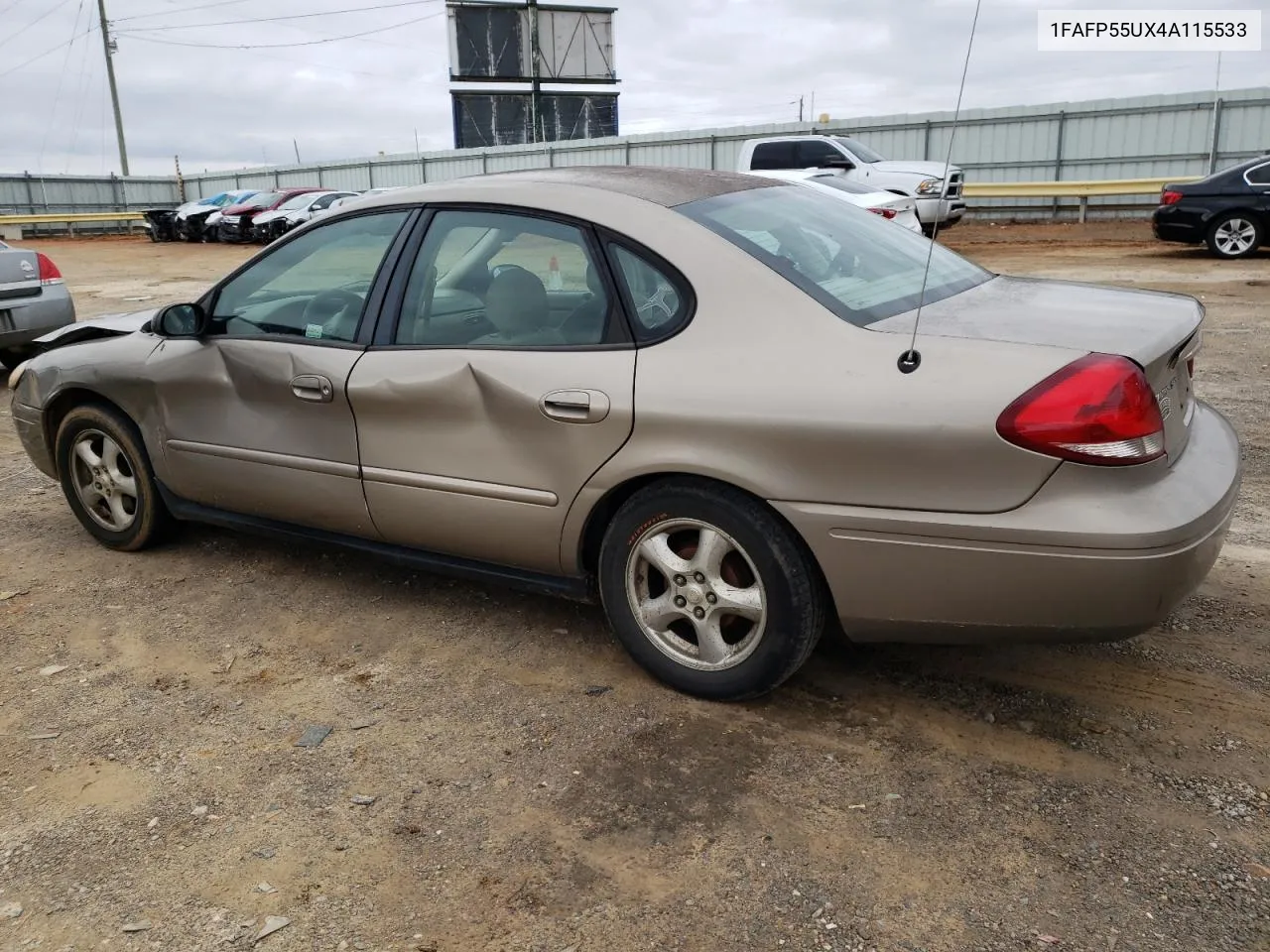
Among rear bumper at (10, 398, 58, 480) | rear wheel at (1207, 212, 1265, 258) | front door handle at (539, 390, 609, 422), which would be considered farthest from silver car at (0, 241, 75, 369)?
rear wheel at (1207, 212, 1265, 258)

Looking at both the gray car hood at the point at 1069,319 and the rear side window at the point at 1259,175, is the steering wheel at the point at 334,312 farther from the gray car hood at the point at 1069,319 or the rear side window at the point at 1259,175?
the rear side window at the point at 1259,175

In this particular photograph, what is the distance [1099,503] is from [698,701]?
1.30 metres

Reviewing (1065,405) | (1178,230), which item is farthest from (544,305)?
(1178,230)

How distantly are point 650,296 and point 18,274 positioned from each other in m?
7.69

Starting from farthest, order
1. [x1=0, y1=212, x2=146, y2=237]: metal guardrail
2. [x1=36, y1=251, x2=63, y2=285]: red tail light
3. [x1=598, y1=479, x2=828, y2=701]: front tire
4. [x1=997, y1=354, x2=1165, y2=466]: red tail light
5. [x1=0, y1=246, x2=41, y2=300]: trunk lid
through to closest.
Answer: [x1=0, y1=212, x2=146, y2=237]: metal guardrail
[x1=36, y1=251, x2=63, y2=285]: red tail light
[x1=0, y1=246, x2=41, y2=300]: trunk lid
[x1=598, y1=479, x2=828, y2=701]: front tire
[x1=997, y1=354, x2=1165, y2=466]: red tail light

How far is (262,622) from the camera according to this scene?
392 centimetres

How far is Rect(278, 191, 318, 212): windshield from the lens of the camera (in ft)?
97.6

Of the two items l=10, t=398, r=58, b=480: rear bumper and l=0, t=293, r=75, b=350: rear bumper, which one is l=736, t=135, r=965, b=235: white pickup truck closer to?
l=0, t=293, r=75, b=350: rear bumper

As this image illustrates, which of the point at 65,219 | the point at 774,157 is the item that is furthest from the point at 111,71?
the point at 774,157

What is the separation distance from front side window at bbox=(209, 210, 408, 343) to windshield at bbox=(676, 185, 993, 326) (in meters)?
1.21

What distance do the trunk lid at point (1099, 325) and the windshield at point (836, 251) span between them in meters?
0.12

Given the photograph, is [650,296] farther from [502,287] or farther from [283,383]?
[283,383]

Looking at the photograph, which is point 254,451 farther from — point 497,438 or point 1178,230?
point 1178,230

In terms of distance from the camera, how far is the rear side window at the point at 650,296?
303cm
